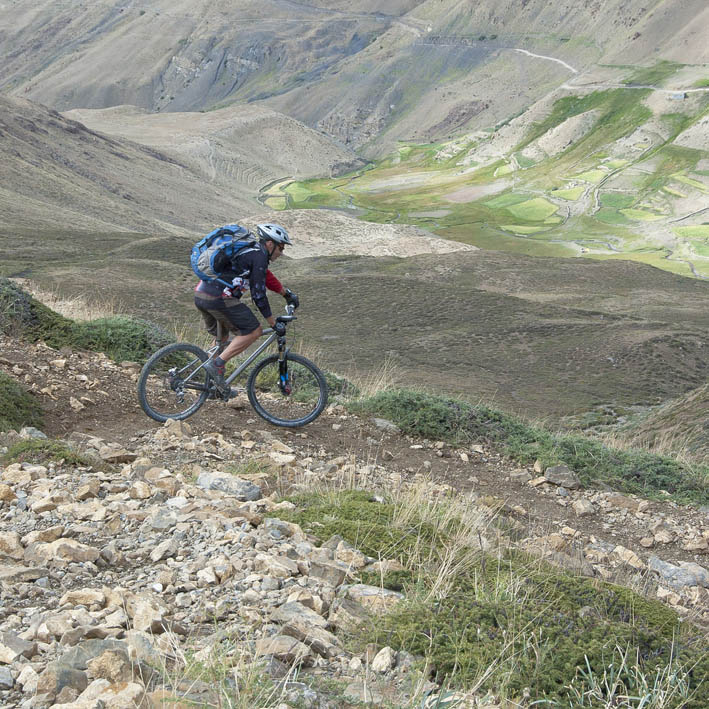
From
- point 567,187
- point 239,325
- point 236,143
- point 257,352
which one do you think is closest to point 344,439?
point 257,352

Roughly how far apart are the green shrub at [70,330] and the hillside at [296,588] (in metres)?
2.48

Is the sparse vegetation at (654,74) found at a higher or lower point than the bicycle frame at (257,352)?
higher

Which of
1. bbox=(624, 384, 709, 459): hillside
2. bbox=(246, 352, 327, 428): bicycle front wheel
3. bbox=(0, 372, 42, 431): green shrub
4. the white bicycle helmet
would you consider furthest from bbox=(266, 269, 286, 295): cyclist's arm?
bbox=(624, 384, 709, 459): hillside

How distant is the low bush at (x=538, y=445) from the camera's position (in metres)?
7.67

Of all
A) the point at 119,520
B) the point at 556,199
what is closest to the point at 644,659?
the point at 119,520

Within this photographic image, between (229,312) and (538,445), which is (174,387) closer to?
(229,312)

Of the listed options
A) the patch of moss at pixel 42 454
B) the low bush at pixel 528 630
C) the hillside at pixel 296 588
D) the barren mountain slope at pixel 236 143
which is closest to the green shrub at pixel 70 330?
the hillside at pixel 296 588

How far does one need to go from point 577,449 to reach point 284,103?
458 ft

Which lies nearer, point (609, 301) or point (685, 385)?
point (685, 385)

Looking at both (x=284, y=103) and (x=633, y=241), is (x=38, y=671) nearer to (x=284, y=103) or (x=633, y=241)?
(x=633, y=241)

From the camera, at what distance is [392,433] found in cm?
800

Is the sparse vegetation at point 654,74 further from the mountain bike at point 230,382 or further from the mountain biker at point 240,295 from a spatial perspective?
the mountain biker at point 240,295

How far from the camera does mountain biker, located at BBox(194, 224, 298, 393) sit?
21.4 feet

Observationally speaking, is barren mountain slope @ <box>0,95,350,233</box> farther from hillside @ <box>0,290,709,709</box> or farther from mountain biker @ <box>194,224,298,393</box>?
hillside @ <box>0,290,709,709</box>
